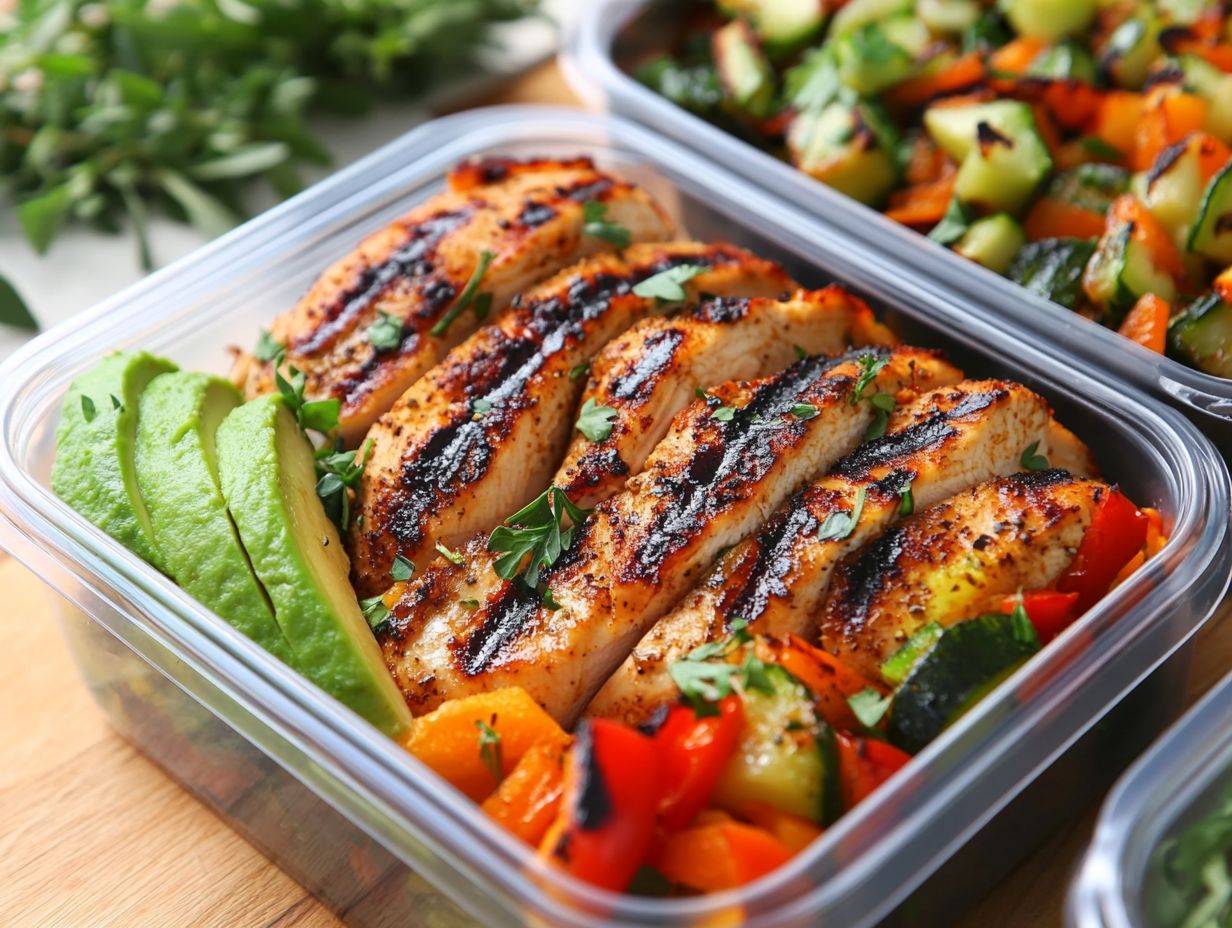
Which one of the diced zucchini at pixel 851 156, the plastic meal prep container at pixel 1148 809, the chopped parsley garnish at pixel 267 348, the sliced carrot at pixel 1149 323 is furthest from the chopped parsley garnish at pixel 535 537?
the diced zucchini at pixel 851 156


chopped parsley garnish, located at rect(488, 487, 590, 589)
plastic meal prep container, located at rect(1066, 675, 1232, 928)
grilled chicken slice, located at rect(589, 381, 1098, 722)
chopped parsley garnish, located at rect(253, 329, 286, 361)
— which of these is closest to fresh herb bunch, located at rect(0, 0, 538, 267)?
chopped parsley garnish, located at rect(253, 329, 286, 361)

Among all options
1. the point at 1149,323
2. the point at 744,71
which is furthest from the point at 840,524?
the point at 744,71

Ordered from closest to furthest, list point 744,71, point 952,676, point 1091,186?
point 952,676, point 1091,186, point 744,71

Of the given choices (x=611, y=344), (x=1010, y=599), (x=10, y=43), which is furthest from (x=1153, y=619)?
(x=10, y=43)

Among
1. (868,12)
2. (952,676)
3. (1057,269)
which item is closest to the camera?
(952,676)

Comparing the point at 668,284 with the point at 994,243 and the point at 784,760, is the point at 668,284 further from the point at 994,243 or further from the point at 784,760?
the point at 784,760

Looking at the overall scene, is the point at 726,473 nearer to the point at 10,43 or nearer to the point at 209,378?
the point at 209,378

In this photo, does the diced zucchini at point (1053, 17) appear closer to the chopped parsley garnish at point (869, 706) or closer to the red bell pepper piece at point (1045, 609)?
the red bell pepper piece at point (1045, 609)

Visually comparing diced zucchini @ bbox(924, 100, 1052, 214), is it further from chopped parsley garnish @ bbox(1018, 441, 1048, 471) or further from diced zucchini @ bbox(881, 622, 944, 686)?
diced zucchini @ bbox(881, 622, 944, 686)
